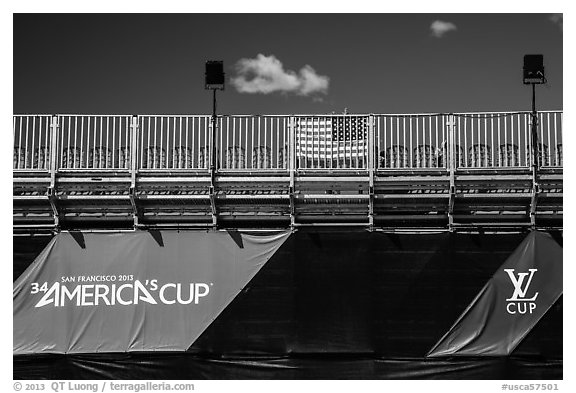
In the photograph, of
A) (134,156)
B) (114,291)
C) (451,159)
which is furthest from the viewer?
(134,156)

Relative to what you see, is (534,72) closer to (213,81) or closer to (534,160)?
(534,160)

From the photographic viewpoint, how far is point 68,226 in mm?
16719

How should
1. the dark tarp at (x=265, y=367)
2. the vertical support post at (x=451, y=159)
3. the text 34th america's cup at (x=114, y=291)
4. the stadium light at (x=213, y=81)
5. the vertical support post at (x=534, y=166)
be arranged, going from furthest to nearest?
the stadium light at (x=213, y=81)
the vertical support post at (x=451, y=159)
the vertical support post at (x=534, y=166)
the text 34th america's cup at (x=114, y=291)
the dark tarp at (x=265, y=367)

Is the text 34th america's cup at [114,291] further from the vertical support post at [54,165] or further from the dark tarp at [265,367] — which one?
the vertical support post at [54,165]

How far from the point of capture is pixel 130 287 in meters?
15.8

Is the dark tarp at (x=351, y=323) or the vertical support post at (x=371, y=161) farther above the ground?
the vertical support post at (x=371, y=161)

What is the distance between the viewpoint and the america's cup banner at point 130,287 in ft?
51.0

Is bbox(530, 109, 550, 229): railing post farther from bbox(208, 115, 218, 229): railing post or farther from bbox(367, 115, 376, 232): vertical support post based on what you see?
bbox(208, 115, 218, 229): railing post

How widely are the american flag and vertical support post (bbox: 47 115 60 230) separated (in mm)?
5860

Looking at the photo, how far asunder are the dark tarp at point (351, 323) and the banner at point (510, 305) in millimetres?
173

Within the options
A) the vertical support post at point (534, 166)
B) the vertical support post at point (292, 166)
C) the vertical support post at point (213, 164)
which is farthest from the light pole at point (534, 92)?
the vertical support post at point (213, 164)

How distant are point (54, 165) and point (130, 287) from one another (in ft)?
11.5

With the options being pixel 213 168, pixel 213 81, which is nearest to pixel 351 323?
pixel 213 168
